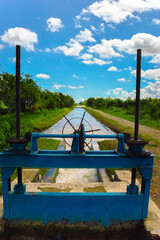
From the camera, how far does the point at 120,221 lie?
2.71 meters

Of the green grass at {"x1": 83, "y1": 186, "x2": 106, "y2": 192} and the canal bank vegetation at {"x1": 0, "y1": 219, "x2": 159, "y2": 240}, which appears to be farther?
the green grass at {"x1": 83, "y1": 186, "x2": 106, "y2": 192}

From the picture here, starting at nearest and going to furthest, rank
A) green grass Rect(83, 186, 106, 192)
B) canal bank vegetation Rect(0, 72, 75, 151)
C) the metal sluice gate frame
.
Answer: the metal sluice gate frame < green grass Rect(83, 186, 106, 192) < canal bank vegetation Rect(0, 72, 75, 151)

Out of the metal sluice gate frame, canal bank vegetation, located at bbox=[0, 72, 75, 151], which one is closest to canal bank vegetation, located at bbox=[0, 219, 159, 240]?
the metal sluice gate frame

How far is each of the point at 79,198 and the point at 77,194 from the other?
0.06m

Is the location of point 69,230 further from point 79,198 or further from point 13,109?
point 13,109

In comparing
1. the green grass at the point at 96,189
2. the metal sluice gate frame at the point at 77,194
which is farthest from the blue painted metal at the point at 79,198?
the green grass at the point at 96,189

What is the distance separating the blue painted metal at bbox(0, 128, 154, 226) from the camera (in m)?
2.56

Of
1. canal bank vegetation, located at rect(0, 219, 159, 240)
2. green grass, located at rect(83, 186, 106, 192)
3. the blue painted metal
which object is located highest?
the blue painted metal

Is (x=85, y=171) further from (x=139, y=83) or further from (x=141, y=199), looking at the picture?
(x=139, y=83)

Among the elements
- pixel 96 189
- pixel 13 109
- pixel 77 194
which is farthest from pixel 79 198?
pixel 13 109

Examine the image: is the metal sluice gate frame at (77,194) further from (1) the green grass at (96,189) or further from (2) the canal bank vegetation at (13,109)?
(2) the canal bank vegetation at (13,109)

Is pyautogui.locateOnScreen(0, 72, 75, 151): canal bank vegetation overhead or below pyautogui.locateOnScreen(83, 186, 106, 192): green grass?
overhead

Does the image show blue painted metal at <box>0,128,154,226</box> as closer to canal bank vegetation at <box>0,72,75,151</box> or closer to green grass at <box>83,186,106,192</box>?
green grass at <box>83,186,106,192</box>

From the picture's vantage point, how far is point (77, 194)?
Result: 2656mm
